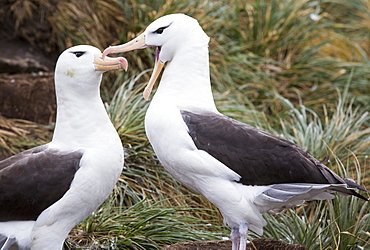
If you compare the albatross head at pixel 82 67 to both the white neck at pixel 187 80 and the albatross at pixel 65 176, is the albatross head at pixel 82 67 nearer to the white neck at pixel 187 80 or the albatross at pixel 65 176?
the albatross at pixel 65 176

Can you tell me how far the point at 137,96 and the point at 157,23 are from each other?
1.98 metres

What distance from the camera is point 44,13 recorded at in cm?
724

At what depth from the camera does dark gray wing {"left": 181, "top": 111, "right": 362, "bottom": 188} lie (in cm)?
401

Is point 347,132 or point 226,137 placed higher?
point 226,137

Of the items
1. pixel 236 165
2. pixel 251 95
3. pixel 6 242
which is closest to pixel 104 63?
pixel 236 165

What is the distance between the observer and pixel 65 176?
13.1ft

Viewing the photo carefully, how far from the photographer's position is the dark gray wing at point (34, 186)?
3980 millimetres

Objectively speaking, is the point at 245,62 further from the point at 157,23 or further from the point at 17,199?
the point at 17,199

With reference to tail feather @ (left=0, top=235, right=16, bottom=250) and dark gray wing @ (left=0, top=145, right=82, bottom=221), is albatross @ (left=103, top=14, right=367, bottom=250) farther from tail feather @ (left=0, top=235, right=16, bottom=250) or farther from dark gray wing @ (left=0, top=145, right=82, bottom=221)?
tail feather @ (left=0, top=235, right=16, bottom=250)

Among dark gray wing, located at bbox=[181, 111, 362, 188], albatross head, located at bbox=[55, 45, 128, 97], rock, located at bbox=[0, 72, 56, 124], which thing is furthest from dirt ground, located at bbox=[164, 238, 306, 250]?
rock, located at bbox=[0, 72, 56, 124]

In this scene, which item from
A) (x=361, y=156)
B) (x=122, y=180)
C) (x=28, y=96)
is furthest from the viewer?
(x=28, y=96)

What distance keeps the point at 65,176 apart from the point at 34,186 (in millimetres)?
209

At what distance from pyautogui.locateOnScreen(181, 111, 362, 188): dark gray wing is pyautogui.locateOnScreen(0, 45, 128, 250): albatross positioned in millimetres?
606

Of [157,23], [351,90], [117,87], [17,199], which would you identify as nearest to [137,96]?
[117,87]
